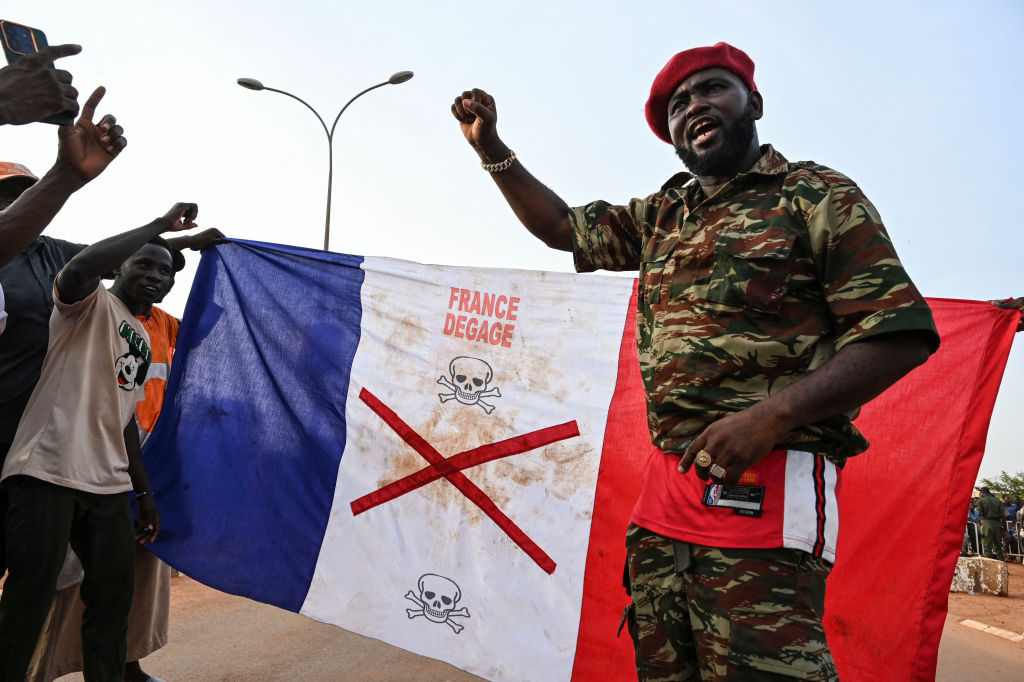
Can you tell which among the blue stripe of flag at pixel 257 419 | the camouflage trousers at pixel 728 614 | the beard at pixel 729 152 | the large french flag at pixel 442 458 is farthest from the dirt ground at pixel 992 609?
the beard at pixel 729 152

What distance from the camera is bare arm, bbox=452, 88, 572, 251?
2168mm

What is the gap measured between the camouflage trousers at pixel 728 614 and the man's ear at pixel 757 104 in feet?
3.98

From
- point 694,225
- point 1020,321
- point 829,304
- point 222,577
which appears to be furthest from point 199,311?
point 1020,321

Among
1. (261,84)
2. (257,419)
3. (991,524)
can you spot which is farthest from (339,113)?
(991,524)

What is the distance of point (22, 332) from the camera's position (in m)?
3.05

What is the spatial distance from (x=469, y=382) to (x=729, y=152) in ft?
7.40

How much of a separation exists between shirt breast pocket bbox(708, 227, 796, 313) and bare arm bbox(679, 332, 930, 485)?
216 millimetres

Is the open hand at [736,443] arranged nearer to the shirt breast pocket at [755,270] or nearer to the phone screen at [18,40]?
the shirt breast pocket at [755,270]

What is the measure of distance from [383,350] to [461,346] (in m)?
0.46

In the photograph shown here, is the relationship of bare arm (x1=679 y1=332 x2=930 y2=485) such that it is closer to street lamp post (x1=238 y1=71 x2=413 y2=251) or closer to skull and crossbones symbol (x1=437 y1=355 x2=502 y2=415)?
skull and crossbones symbol (x1=437 y1=355 x2=502 y2=415)

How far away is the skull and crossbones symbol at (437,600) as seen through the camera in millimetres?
3447

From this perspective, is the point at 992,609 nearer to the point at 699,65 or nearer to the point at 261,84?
the point at 699,65

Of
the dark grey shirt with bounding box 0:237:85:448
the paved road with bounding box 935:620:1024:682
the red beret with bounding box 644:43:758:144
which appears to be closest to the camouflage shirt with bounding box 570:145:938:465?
the red beret with bounding box 644:43:758:144

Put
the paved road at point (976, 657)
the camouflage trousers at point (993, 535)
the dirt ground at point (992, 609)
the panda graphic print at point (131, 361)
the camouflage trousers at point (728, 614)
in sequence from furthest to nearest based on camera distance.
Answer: the camouflage trousers at point (993, 535) < the dirt ground at point (992, 609) < the paved road at point (976, 657) < the panda graphic print at point (131, 361) < the camouflage trousers at point (728, 614)
